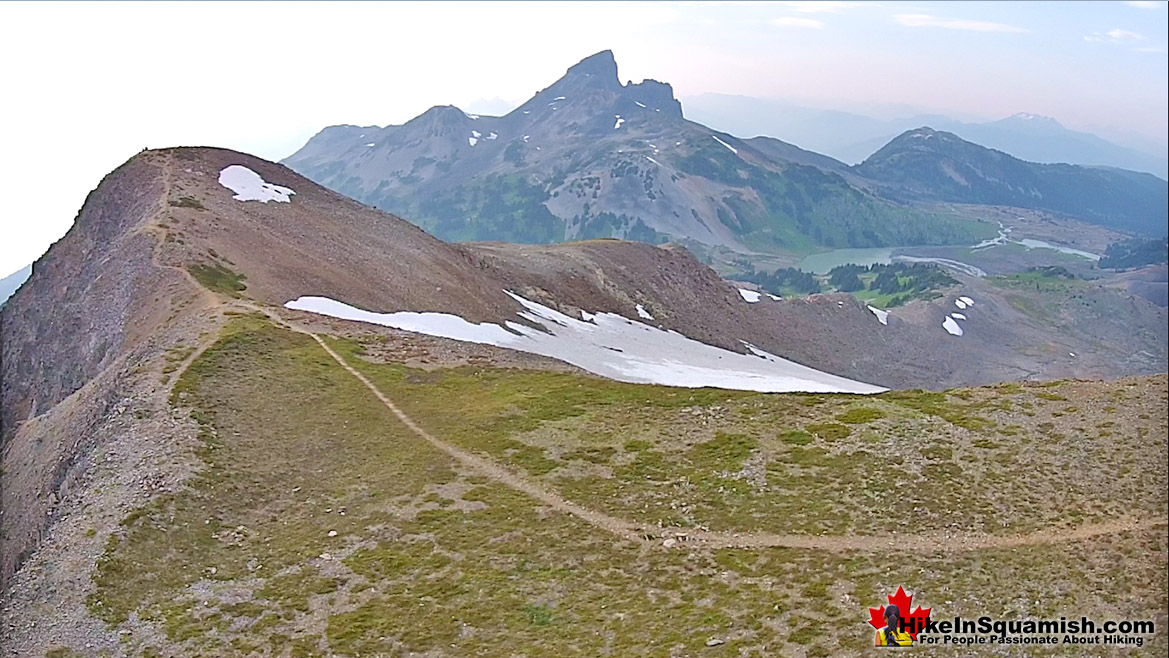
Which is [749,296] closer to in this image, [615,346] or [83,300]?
[615,346]

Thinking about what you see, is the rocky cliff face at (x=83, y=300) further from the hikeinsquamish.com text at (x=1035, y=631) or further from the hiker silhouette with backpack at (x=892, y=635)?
the hikeinsquamish.com text at (x=1035, y=631)

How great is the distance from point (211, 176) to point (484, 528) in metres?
71.0

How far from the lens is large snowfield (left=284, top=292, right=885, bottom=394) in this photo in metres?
68.1

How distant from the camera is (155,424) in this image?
3694 cm

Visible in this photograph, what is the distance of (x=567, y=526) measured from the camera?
3056 cm

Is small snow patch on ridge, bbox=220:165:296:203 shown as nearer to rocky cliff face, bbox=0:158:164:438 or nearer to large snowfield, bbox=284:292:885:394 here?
rocky cliff face, bbox=0:158:164:438

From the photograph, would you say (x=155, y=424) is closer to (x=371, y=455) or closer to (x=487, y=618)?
(x=371, y=455)

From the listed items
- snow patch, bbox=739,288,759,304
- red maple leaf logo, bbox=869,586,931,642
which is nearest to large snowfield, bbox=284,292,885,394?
snow patch, bbox=739,288,759,304

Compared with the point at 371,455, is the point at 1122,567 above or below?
below

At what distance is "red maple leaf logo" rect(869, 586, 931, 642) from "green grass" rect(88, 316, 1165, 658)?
51 centimetres

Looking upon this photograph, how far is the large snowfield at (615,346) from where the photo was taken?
223 ft

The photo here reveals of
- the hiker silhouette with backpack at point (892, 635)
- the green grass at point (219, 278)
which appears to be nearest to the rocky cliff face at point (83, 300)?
the green grass at point (219, 278)

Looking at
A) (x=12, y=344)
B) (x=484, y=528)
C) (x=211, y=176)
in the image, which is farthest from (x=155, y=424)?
(x=211, y=176)

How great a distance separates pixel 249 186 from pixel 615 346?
4690 centimetres
